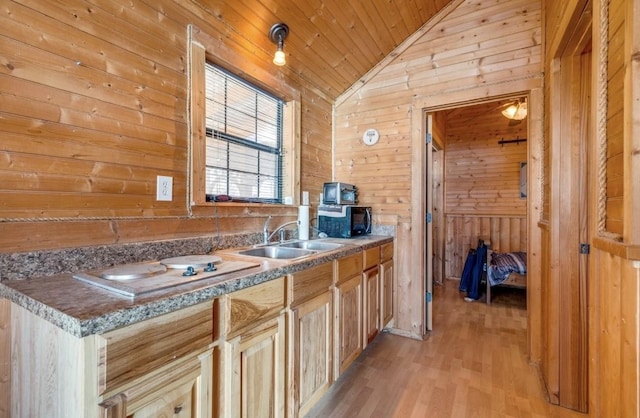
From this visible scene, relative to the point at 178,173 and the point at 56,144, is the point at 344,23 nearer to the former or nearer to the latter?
the point at 178,173

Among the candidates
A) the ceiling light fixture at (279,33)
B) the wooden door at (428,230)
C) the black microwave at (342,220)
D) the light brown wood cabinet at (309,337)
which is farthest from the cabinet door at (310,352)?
the ceiling light fixture at (279,33)

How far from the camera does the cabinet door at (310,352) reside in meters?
1.50

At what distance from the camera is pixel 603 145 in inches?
43.1

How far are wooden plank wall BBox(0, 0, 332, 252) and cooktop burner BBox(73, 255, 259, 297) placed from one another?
0.27m

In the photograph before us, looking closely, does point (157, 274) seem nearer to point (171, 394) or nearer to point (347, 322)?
point (171, 394)

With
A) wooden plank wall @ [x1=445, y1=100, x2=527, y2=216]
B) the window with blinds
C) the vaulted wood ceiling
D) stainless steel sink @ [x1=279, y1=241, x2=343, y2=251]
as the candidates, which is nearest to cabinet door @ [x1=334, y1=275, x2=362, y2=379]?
stainless steel sink @ [x1=279, y1=241, x2=343, y2=251]

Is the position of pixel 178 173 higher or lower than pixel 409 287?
higher

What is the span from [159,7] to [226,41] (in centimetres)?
43

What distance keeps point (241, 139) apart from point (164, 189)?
747 mm

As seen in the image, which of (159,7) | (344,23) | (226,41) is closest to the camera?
(159,7)

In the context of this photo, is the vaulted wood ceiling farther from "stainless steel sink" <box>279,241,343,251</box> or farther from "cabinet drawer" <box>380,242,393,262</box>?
"cabinet drawer" <box>380,242,393,262</box>

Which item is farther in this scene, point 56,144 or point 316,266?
point 316,266

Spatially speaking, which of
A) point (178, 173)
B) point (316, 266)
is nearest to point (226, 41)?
point (178, 173)

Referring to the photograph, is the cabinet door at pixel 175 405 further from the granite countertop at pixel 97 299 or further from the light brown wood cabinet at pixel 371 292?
the light brown wood cabinet at pixel 371 292
